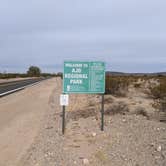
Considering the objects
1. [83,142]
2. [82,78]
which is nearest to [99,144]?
[83,142]

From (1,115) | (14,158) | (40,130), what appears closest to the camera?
(14,158)

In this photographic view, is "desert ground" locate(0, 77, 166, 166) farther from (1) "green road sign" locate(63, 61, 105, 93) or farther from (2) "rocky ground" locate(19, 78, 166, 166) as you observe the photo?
(1) "green road sign" locate(63, 61, 105, 93)

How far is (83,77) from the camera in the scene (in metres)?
12.7

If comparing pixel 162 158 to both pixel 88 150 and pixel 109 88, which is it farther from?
pixel 109 88

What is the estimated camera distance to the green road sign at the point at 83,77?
12594 mm

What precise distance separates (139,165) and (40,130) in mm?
5585

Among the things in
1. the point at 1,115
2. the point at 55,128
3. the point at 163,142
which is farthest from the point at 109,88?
the point at 163,142

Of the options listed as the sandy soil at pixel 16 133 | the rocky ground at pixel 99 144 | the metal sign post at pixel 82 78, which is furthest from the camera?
the metal sign post at pixel 82 78

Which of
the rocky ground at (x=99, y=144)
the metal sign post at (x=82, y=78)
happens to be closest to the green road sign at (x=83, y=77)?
the metal sign post at (x=82, y=78)

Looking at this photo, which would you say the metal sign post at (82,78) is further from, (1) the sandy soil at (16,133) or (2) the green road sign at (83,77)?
(1) the sandy soil at (16,133)

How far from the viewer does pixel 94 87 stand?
12.8 m

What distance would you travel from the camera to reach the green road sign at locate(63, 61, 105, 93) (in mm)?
12594

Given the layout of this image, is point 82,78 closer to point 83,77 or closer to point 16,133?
point 83,77

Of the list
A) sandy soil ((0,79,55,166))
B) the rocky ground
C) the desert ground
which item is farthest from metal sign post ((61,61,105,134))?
sandy soil ((0,79,55,166))
